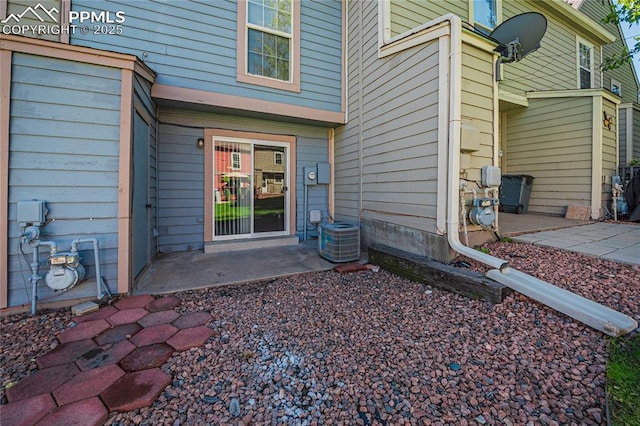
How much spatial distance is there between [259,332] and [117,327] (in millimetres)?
1184

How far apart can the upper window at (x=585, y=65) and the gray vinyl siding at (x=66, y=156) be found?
409 inches

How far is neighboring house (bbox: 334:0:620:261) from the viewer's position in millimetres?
3023

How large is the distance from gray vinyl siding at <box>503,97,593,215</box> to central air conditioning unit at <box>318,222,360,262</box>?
4725 millimetres

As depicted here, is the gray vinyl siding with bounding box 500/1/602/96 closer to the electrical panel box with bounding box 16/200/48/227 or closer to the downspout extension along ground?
the downspout extension along ground

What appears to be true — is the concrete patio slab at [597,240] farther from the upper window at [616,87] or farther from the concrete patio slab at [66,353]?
the upper window at [616,87]

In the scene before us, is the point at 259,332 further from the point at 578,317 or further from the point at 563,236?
the point at 563,236

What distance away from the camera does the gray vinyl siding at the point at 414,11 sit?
4293 millimetres

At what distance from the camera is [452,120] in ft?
9.50

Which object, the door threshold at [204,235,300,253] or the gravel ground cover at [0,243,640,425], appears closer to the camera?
the gravel ground cover at [0,243,640,425]

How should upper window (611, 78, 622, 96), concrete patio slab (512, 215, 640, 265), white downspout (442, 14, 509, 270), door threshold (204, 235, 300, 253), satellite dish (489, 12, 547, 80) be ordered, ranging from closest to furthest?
1. concrete patio slab (512, 215, 640, 265)
2. white downspout (442, 14, 509, 270)
3. satellite dish (489, 12, 547, 80)
4. door threshold (204, 235, 300, 253)
5. upper window (611, 78, 622, 96)

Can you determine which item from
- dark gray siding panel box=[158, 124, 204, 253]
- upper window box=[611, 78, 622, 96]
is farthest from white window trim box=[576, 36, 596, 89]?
dark gray siding panel box=[158, 124, 204, 253]

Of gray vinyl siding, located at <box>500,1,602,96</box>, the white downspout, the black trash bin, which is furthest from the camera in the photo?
gray vinyl siding, located at <box>500,1,602,96</box>

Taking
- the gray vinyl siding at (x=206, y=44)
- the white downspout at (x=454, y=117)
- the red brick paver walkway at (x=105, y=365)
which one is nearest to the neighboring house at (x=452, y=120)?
the white downspout at (x=454, y=117)

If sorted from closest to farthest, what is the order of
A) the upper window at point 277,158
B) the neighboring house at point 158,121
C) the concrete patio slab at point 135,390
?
the concrete patio slab at point 135,390 < the neighboring house at point 158,121 < the upper window at point 277,158
